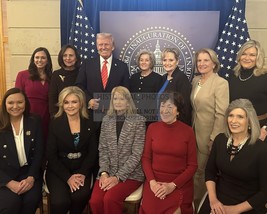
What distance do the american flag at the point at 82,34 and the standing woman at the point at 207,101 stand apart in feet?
5.09

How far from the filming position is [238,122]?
2188 mm

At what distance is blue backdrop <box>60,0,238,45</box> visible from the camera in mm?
3754

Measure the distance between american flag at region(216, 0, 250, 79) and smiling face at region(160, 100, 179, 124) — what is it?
1508 mm

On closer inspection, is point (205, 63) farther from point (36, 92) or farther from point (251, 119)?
point (36, 92)

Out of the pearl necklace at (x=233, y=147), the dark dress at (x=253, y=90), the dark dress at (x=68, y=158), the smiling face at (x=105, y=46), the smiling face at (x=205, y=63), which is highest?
the smiling face at (x=105, y=46)

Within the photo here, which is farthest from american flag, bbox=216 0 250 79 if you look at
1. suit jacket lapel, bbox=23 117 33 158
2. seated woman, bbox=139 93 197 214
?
suit jacket lapel, bbox=23 117 33 158

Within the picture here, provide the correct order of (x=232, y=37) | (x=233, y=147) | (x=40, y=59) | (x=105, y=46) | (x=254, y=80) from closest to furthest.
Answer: (x=233, y=147), (x=254, y=80), (x=105, y=46), (x=40, y=59), (x=232, y=37)

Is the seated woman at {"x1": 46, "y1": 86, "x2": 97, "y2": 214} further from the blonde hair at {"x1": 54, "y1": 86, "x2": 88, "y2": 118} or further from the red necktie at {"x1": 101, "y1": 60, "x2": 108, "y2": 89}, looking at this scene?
the red necktie at {"x1": 101, "y1": 60, "x2": 108, "y2": 89}

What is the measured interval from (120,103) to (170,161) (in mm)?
715

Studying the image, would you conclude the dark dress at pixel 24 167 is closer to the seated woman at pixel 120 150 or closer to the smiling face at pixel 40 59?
the seated woman at pixel 120 150

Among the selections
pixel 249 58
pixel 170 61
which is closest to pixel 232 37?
pixel 249 58

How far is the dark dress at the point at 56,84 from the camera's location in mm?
3299

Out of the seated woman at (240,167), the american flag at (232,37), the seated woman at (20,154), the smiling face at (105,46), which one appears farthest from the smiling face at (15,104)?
the american flag at (232,37)

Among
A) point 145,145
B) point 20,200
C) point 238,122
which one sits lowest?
point 20,200
